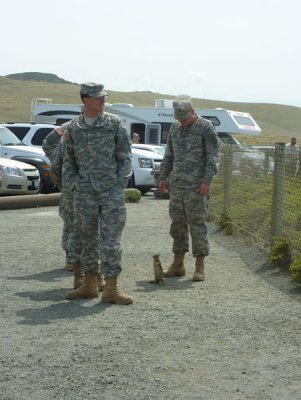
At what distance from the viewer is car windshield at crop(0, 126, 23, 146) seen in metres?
21.2

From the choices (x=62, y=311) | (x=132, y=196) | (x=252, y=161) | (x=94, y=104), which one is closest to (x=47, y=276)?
(x=62, y=311)

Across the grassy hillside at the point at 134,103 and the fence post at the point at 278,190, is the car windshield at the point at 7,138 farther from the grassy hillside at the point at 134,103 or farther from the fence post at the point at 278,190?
the grassy hillside at the point at 134,103

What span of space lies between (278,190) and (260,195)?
45.6 inches

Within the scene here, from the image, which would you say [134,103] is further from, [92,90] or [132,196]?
[92,90]

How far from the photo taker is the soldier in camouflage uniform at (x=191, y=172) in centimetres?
855

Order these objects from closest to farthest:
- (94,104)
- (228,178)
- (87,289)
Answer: (94,104)
(87,289)
(228,178)

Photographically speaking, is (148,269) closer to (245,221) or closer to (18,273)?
(18,273)

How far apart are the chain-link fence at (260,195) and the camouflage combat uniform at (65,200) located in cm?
243

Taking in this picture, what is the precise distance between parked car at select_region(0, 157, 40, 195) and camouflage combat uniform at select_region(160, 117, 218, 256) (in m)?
9.98

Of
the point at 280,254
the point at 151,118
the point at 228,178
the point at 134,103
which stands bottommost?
the point at 280,254

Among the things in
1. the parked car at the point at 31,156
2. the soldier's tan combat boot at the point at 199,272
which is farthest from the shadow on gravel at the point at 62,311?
the parked car at the point at 31,156

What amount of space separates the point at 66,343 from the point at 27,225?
7.86 m

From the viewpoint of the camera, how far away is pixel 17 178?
1852 centimetres

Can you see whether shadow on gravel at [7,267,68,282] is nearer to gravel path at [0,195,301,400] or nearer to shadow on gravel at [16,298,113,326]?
gravel path at [0,195,301,400]
